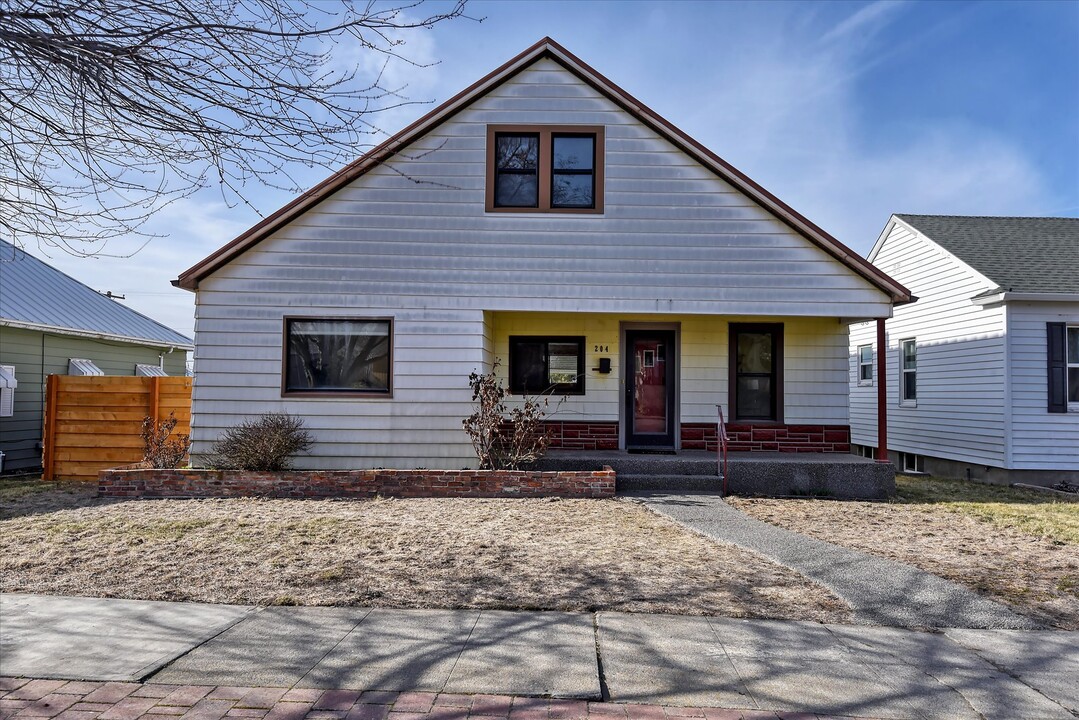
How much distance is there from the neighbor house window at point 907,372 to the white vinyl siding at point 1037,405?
316cm

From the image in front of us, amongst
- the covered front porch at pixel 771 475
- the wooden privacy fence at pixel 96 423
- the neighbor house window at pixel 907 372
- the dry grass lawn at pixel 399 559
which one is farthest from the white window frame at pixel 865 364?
the wooden privacy fence at pixel 96 423

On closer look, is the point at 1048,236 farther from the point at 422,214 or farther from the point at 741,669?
the point at 741,669

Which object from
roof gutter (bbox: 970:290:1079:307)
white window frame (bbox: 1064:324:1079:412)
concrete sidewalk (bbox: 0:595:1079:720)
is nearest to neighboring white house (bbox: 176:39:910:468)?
roof gutter (bbox: 970:290:1079:307)

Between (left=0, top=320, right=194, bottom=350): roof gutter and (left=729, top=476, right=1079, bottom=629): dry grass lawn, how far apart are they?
14032 mm

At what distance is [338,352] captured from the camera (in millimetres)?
11062

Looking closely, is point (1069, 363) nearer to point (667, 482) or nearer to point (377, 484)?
point (667, 482)

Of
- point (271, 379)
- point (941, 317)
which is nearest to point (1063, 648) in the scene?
point (271, 379)

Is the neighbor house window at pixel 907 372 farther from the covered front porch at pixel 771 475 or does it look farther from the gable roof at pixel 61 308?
the gable roof at pixel 61 308

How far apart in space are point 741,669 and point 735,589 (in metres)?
1.51

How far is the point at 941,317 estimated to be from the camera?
14930 mm

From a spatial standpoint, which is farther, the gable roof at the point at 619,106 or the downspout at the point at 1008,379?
the downspout at the point at 1008,379

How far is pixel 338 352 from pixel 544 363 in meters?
3.60

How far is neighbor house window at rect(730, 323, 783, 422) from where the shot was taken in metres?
12.2

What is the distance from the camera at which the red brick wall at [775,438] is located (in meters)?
12.0
